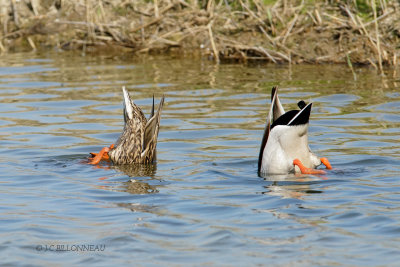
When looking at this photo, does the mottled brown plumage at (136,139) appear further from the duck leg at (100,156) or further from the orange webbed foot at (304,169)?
the orange webbed foot at (304,169)

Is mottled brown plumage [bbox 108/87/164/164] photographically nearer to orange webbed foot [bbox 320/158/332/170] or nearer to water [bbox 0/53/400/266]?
water [bbox 0/53/400/266]

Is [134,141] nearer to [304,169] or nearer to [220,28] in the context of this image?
[304,169]

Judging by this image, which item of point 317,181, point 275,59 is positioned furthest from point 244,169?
point 275,59

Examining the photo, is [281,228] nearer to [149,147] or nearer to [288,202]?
[288,202]

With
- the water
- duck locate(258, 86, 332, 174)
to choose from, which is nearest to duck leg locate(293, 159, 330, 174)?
duck locate(258, 86, 332, 174)

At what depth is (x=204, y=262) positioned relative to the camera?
16.3ft

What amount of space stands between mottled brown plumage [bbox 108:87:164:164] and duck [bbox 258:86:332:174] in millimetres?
1217

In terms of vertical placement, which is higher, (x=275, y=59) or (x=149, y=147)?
(x=275, y=59)

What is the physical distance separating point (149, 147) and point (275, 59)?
6.00 metres

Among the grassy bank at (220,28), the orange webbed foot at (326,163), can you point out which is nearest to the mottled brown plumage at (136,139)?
the orange webbed foot at (326,163)

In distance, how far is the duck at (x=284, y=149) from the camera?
7.06 metres

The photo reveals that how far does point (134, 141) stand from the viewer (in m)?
8.10

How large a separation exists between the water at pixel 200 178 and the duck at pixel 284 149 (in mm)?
134

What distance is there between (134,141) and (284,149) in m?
1.70
